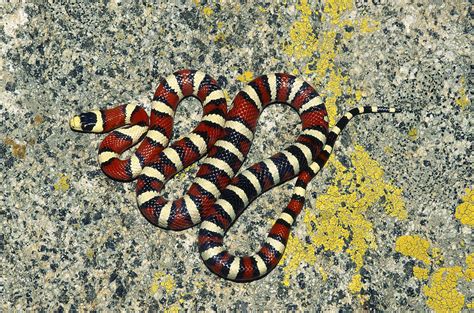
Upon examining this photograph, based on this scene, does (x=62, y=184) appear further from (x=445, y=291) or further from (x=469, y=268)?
(x=469, y=268)

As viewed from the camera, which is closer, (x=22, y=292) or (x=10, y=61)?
(x=22, y=292)

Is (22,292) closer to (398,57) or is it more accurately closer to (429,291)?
(429,291)

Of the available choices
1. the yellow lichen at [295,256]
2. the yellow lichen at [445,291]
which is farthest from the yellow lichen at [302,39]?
the yellow lichen at [445,291]

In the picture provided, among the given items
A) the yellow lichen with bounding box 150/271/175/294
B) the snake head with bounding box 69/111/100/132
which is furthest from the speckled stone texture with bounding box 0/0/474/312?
the snake head with bounding box 69/111/100/132

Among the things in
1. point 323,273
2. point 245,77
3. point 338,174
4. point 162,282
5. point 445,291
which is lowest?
point 162,282

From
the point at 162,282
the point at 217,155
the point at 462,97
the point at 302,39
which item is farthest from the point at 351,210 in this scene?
the point at 162,282

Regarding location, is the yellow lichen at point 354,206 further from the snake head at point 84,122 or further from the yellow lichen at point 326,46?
the snake head at point 84,122

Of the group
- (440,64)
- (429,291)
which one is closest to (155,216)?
(429,291)
